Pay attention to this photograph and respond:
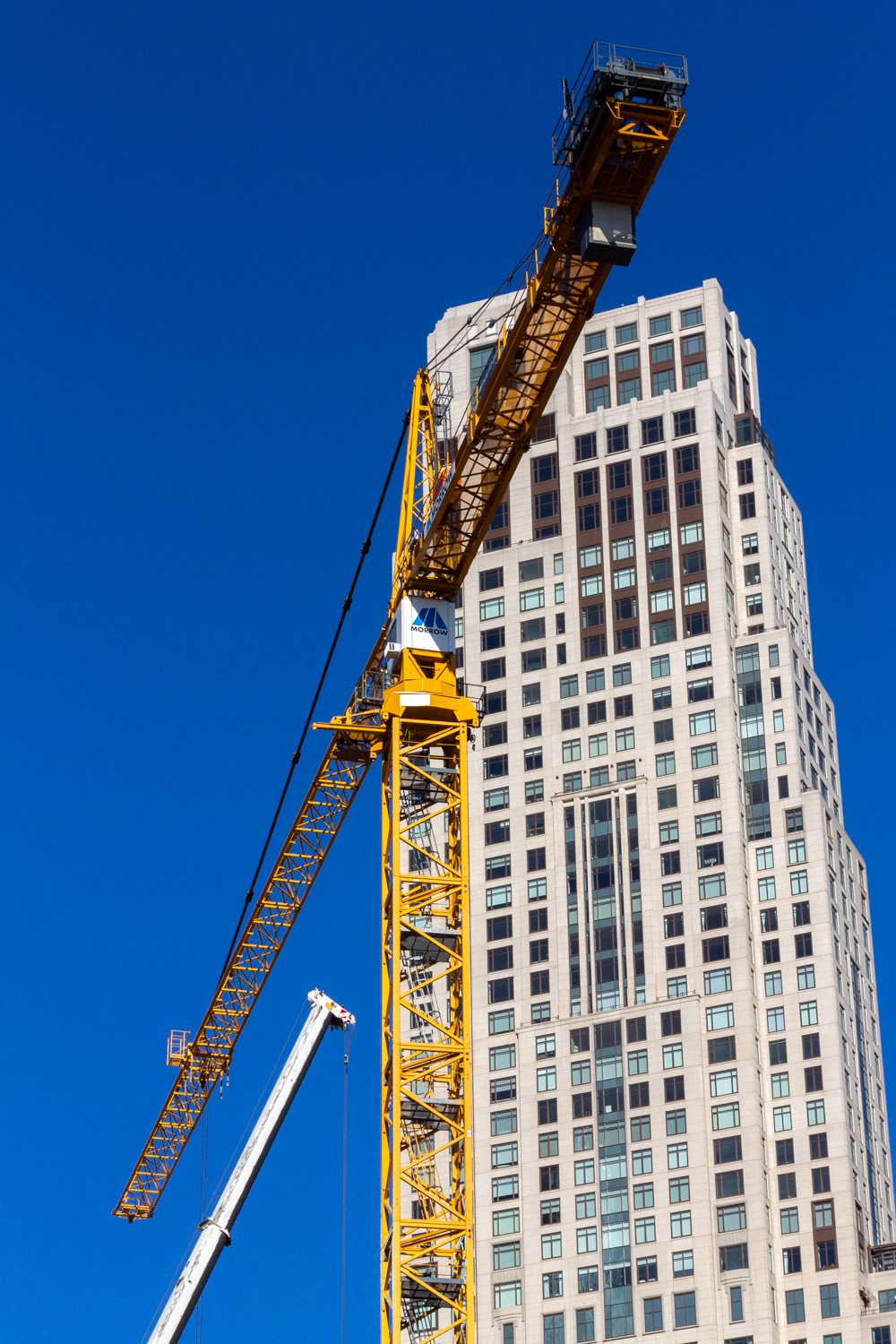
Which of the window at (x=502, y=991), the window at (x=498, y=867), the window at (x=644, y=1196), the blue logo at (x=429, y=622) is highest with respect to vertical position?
the window at (x=498, y=867)

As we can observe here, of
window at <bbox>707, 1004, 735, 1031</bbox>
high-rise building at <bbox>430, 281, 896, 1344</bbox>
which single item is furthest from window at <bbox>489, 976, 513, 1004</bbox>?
window at <bbox>707, 1004, 735, 1031</bbox>

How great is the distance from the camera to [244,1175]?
333 ft

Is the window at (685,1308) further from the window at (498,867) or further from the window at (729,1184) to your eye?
the window at (498,867)

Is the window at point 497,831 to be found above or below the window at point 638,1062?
above

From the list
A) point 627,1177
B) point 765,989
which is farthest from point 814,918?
point 627,1177

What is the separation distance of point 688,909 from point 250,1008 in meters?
37.7

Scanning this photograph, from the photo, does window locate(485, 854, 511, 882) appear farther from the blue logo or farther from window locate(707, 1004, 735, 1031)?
the blue logo

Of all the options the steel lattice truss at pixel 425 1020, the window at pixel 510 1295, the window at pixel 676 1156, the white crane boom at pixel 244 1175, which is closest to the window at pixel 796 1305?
the window at pixel 676 1156

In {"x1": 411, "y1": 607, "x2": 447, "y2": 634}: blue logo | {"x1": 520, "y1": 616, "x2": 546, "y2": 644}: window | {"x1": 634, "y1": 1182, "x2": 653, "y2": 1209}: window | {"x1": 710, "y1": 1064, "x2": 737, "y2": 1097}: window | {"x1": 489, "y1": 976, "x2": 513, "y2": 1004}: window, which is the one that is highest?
{"x1": 520, "y1": 616, "x2": 546, "y2": 644}: window

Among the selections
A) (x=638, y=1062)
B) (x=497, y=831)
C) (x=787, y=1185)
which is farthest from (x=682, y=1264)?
(x=497, y=831)

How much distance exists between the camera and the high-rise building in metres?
137

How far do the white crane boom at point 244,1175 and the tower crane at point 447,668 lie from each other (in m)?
9.22

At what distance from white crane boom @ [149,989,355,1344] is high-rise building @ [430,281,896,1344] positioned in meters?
42.5

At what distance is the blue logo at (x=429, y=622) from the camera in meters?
91.6
